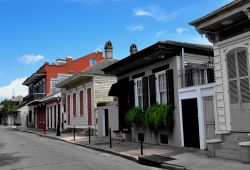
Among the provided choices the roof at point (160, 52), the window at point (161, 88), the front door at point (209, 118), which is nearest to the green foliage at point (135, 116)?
the window at point (161, 88)

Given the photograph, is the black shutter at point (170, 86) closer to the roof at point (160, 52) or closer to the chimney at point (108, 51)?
the roof at point (160, 52)

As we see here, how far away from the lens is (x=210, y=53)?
1619 centimetres

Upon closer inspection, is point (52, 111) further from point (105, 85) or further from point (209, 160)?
point (209, 160)

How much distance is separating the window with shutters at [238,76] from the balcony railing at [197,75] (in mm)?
2176

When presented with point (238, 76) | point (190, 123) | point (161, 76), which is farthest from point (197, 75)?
point (238, 76)

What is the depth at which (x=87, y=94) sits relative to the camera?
26.2 m

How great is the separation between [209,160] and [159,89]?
20.3ft

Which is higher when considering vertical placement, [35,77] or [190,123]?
[35,77]

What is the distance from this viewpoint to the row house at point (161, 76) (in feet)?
48.1

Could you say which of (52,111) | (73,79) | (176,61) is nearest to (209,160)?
(176,61)

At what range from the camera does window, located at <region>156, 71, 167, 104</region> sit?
15859 millimetres

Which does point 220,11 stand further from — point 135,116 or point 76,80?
point 76,80

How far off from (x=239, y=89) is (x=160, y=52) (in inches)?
187

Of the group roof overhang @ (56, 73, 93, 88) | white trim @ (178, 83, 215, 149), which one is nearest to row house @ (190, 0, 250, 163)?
white trim @ (178, 83, 215, 149)
